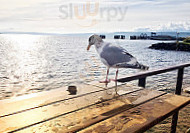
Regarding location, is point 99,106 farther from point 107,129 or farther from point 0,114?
point 0,114

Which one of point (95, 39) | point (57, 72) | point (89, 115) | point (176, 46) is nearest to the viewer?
point (89, 115)

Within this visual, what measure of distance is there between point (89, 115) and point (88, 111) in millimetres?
101

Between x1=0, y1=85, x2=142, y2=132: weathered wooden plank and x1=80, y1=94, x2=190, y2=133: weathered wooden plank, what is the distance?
43cm

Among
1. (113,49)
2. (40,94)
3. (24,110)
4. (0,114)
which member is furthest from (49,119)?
(113,49)

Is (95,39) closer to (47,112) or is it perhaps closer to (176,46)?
(47,112)

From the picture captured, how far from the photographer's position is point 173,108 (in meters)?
2.10

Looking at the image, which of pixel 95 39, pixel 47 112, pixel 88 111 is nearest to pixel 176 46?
pixel 95 39

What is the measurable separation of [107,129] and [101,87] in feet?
4.35

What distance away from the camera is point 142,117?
1849mm

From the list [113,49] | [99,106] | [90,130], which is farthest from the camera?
[113,49]

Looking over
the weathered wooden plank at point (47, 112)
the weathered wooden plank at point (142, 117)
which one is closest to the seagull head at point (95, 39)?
the weathered wooden plank at point (47, 112)

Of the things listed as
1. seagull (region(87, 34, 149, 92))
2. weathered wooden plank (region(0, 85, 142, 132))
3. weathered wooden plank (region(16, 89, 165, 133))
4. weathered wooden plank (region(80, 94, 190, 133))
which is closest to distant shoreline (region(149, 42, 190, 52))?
seagull (region(87, 34, 149, 92))


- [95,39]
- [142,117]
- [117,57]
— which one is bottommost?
[142,117]

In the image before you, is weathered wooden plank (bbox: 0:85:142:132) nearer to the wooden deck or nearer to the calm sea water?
the wooden deck
